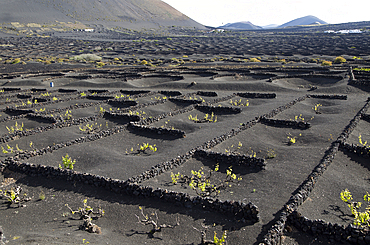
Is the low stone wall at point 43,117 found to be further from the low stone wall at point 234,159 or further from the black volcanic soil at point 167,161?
the low stone wall at point 234,159

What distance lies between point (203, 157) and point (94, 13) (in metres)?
200

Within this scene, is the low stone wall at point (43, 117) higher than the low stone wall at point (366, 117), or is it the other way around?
the low stone wall at point (366, 117)

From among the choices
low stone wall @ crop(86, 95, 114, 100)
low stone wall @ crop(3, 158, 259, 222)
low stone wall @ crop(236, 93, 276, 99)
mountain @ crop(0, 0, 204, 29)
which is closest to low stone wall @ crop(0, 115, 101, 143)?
low stone wall @ crop(3, 158, 259, 222)

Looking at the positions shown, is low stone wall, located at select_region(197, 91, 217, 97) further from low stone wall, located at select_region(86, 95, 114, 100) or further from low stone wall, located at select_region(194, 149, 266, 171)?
low stone wall, located at select_region(194, 149, 266, 171)

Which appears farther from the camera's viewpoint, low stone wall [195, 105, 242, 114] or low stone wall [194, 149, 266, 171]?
low stone wall [195, 105, 242, 114]

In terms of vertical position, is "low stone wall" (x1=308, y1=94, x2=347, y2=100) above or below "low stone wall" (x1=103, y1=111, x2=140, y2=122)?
above

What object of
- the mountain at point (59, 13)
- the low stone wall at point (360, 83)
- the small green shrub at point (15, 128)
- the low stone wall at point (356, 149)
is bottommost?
the small green shrub at point (15, 128)

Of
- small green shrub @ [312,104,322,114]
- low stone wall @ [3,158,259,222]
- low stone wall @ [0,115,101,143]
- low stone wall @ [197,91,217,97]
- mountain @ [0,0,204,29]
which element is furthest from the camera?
mountain @ [0,0,204,29]

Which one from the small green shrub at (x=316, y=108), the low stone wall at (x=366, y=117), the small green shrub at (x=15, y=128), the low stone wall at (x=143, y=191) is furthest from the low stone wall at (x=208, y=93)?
the low stone wall at (x=143, y=191)

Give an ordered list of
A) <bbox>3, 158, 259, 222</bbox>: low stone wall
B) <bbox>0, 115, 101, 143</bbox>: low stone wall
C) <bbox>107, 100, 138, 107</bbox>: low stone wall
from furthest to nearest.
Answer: <bbox>107, 100, 138, 107</bbox>: low stone wall → <bbox>0, 115, 101, 143</bbox>: low stone wall → <bbox>3, 158, 259, 222</bbox>: low stone wall

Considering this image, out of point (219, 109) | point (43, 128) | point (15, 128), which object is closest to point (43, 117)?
point (15, 128)

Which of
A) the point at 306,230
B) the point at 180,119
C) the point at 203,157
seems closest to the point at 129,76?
the point at 180,119

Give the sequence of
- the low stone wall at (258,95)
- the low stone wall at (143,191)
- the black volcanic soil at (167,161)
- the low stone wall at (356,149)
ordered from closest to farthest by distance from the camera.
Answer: the black volcanic soil at (167,161), the low stone wall at (143,191), the low stone wall at (356,149), the low stone wall at (258,95)

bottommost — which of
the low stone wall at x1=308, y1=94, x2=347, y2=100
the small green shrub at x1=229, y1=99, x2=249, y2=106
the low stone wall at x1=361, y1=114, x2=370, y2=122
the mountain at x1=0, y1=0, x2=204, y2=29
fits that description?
the small green shrub at x1=229, y1=99, x2=249, y2=106
